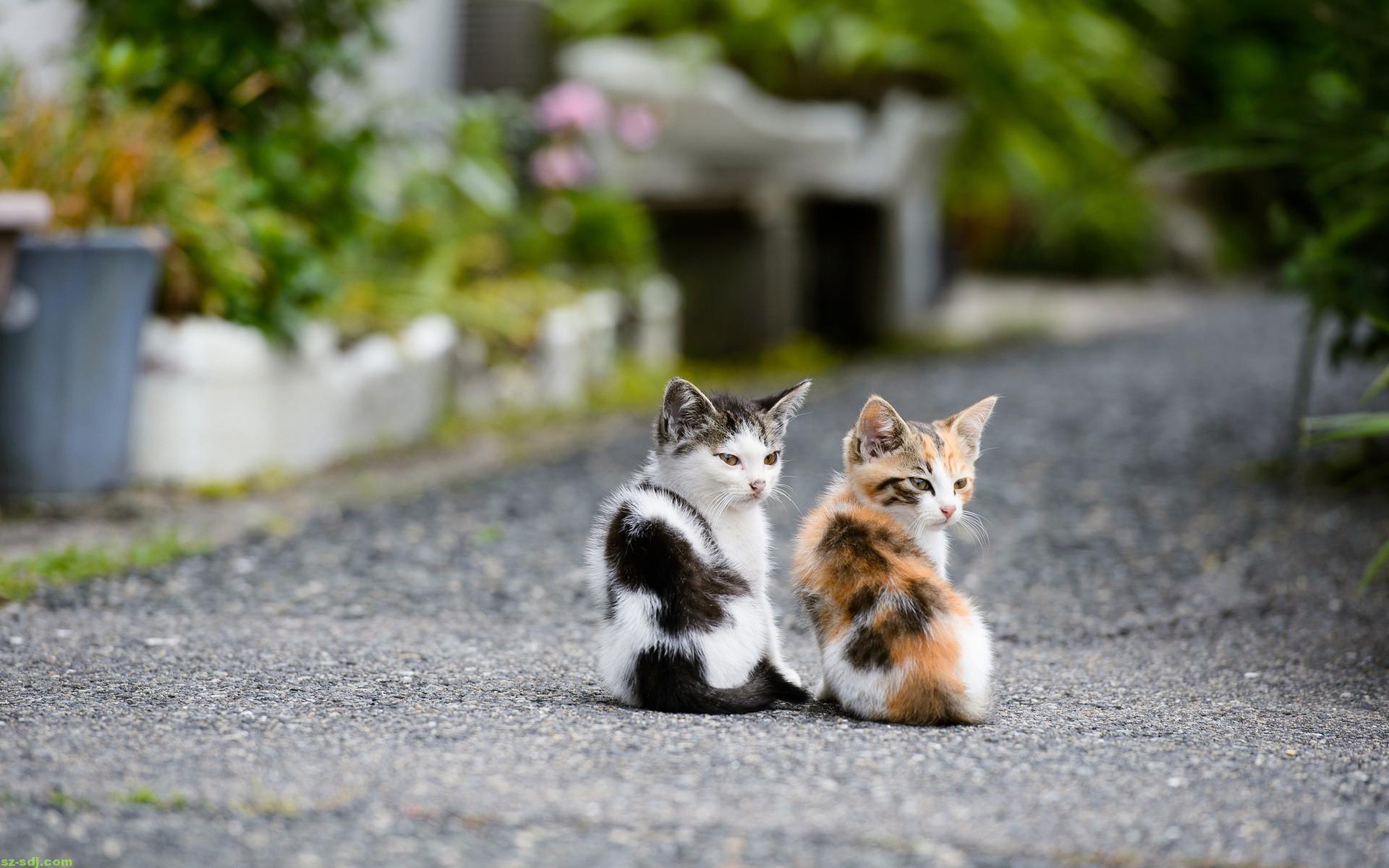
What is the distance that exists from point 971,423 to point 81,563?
2658mm

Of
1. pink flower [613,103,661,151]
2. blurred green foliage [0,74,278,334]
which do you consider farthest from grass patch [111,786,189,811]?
pink flower [613,103,661,151]

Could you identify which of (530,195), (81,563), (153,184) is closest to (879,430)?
(81,563)

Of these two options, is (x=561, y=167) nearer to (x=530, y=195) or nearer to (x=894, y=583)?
(x=530, y=195)

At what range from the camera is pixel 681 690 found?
2787 millimetres

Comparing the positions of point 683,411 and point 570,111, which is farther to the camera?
point 570,111

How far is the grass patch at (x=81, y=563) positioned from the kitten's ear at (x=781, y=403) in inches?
85.8

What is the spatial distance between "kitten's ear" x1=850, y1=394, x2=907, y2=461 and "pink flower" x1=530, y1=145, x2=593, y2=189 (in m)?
5.19

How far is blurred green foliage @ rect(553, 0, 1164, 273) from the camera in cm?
930

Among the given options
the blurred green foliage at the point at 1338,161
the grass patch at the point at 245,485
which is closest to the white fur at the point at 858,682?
the blurred green foliage at the point at 1338,161

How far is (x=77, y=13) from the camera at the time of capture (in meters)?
6.57

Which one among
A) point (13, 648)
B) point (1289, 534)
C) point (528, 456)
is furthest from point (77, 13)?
point (1289, 534)

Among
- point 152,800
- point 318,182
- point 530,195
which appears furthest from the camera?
point 530,195

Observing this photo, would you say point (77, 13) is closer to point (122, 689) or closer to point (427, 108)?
point (427, 108)

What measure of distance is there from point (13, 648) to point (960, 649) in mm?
2249
